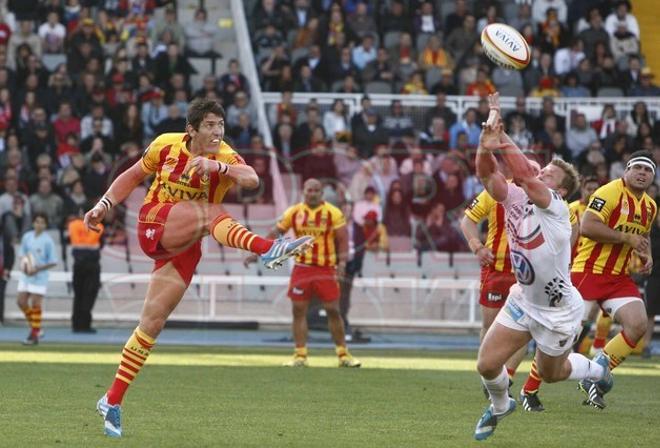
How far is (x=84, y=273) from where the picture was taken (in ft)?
76.5

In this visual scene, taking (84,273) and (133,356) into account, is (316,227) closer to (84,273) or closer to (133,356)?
(84,273)

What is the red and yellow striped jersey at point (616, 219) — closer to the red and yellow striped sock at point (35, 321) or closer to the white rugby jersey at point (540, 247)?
the white rugby jersey at point (540, 247)

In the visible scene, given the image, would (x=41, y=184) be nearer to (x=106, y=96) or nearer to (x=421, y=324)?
(x=106, y=96)

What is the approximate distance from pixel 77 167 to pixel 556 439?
15.6 m

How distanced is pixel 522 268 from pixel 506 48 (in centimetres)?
158

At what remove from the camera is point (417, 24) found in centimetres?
2944

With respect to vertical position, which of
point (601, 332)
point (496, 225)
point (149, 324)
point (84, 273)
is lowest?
point (84, 273)

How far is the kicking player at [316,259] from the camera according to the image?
60.2ft

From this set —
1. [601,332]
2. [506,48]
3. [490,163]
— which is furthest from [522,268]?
[601,332]

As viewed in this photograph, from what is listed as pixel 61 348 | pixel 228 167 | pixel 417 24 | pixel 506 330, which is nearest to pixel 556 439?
pixel 506 330

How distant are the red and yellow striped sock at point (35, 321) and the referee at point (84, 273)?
2.31m

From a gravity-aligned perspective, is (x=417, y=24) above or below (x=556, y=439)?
above

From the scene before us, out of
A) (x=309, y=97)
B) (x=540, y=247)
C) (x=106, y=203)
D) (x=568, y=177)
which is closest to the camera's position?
(x=540, y=247)

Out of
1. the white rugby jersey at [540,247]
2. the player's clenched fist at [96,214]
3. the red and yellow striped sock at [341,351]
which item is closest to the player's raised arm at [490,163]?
the white rugby jersey at [540,247]
